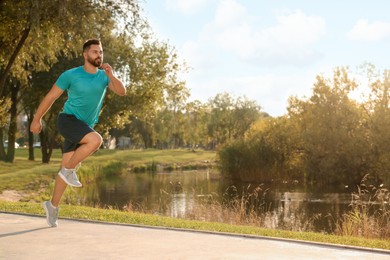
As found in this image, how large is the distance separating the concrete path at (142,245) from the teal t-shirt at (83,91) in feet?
5.32

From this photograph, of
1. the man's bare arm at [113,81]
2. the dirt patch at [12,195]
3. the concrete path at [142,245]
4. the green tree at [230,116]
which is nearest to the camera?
the concrete path at [142,245]

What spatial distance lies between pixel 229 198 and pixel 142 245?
1926cm

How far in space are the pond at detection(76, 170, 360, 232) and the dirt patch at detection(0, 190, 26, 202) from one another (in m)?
2.61

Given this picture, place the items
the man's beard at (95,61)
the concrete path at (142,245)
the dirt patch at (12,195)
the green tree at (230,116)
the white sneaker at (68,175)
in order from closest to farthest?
the concrete path at (142,245)
the man's beard at (95,61)
the white sneaker at (68,175)
the dirt patch at (12,195)
the green tree at (230,116)

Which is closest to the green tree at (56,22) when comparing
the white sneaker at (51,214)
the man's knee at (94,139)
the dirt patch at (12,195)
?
the dirt patch at (12,195)

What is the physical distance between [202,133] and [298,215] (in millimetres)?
62756

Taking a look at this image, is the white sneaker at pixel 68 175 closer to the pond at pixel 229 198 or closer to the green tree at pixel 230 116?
the pond at pixel 229 198

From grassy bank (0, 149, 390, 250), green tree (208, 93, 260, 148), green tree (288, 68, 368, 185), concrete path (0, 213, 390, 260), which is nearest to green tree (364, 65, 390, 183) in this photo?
green tree (288, 68, 368, 185)

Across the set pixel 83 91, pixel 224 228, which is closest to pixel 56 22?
pixel 224 228

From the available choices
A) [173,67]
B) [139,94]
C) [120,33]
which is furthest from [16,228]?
[173,67]

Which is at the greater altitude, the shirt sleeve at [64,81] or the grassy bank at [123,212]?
the shirt sleeve at [64,81]

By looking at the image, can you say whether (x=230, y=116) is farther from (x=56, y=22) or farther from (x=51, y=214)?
(x=51, y=214)

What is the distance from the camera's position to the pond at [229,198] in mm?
20094

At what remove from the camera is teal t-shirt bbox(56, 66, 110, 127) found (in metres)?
7.71
